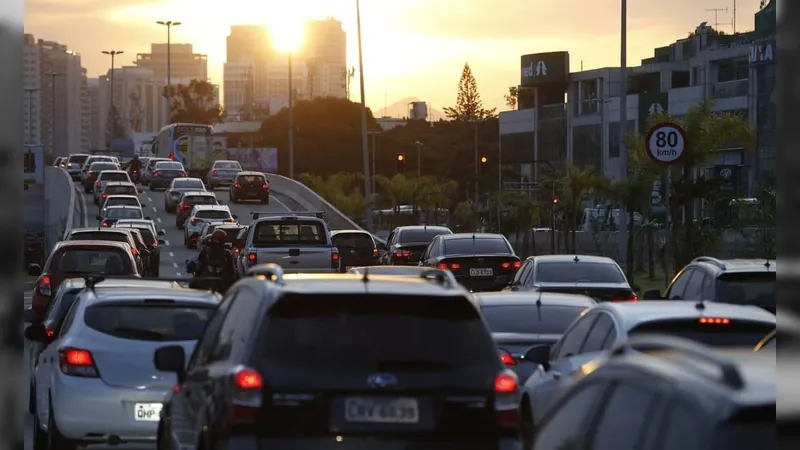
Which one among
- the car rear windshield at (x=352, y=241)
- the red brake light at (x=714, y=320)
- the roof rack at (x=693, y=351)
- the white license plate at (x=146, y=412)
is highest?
the roof rack at (x=693, y=351)

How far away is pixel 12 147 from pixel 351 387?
805 centimetres

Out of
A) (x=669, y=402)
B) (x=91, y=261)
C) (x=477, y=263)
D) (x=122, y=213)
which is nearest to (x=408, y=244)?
(x=477, y=263)

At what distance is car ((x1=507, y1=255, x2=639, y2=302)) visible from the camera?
70.9ft

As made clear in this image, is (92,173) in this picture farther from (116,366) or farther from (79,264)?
(116,366)

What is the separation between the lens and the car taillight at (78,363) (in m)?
12.5

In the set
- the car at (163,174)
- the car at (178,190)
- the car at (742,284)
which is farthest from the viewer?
the car at (163,174)

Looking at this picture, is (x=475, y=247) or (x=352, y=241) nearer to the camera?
(x=475, y=247)

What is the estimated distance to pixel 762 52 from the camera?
81.9 metres

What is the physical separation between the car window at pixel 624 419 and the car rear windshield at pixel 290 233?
85.8 ft

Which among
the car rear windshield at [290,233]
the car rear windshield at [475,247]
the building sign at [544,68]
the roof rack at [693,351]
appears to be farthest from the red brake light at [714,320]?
the building sign at [544,68]

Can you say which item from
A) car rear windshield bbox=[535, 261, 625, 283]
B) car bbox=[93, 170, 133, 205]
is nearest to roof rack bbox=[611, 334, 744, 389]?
car rear windshield bbox=[535, 261, 625, 283]

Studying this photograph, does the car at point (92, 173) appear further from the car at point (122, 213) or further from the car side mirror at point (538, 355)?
the car side mirror at point (538, 355)

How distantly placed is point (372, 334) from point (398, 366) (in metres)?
0.21

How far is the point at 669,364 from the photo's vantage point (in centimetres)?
506
